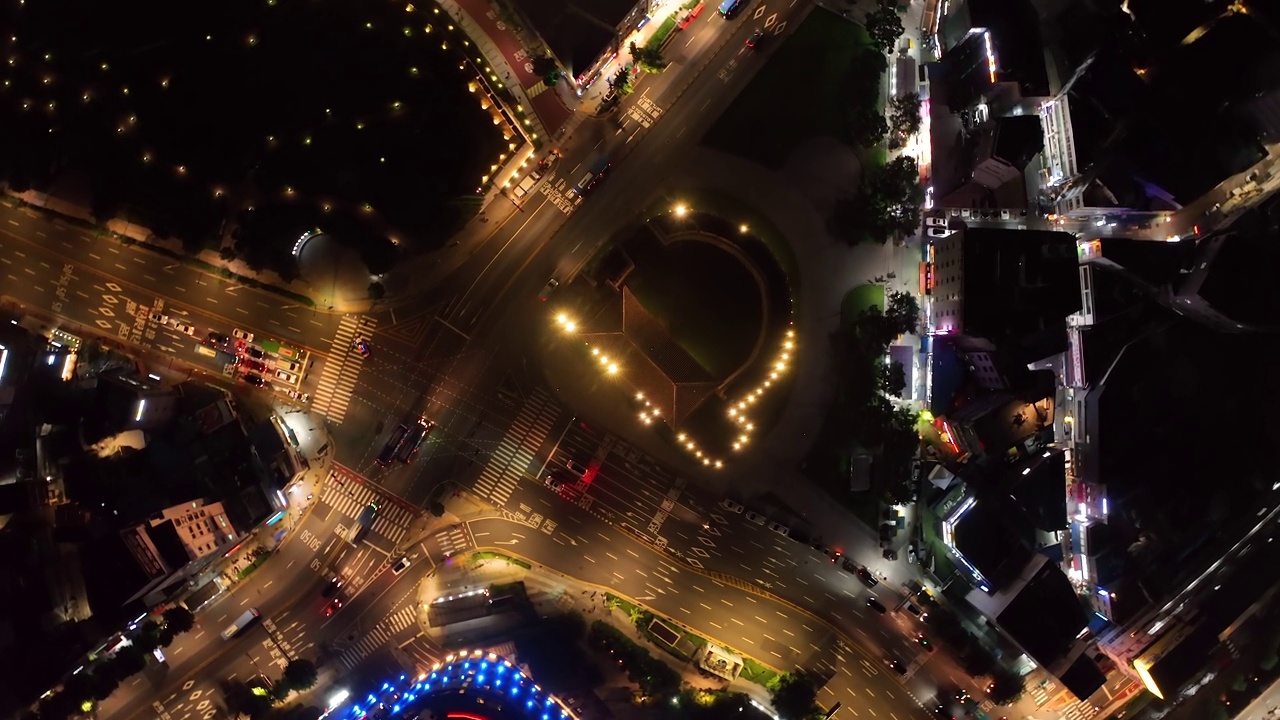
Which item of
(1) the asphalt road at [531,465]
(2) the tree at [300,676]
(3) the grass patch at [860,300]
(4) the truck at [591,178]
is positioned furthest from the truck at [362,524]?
(3) the grass patch at [860,300]

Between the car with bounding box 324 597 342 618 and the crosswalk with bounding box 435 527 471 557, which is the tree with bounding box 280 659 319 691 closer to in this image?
the car with bounding box 324 597 342 618

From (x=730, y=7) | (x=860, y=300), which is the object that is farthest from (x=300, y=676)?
(x=730, y=7)

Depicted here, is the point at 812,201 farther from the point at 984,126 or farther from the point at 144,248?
the point at 144,248

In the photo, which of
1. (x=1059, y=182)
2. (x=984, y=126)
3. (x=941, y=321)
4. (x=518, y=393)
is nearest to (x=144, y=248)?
(x=518, y=393)

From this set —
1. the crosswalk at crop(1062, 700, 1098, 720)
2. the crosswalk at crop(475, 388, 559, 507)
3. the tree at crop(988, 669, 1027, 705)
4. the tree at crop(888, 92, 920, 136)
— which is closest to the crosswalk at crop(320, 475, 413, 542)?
the crosswalk at crop(475, 388, 559, 507)

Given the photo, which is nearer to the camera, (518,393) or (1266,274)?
(1266,274)

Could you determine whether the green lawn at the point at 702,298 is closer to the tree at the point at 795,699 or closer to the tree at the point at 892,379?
the tree at the point at 892,379
